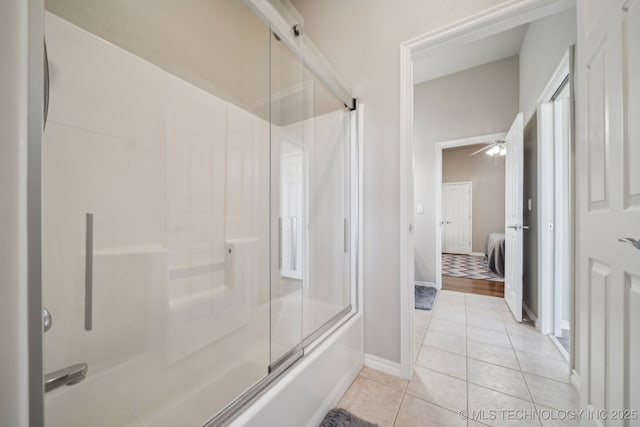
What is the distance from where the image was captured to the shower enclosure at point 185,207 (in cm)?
106

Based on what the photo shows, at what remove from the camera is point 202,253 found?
5.45ft

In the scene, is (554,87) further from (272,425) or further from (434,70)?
(272,425)

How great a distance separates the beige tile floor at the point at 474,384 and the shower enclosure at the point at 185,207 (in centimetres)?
52

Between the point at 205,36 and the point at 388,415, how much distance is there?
245 centimetres

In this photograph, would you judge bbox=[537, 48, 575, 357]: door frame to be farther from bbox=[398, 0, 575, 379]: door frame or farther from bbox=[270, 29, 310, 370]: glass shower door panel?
bbox=[270, 29, 310, 370]: glass shower door panel

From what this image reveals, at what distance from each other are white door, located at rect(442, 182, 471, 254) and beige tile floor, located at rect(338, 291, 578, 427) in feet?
13.9

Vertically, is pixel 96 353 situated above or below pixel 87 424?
above

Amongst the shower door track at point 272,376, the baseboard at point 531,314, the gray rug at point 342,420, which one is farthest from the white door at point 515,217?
the gray rug at point 342,420

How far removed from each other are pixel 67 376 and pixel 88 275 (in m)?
0.39

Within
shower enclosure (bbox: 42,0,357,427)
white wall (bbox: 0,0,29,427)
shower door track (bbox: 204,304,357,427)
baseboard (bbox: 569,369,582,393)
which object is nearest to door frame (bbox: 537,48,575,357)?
baseboard (bbox: 569,369,582,393)

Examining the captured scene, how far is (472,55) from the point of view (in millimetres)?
3000

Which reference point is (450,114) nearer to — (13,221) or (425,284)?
(425,284)

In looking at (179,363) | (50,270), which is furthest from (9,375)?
(179,363)

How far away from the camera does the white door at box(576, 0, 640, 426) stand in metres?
0.75
